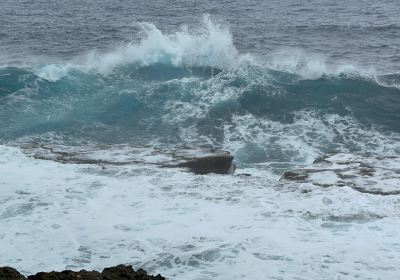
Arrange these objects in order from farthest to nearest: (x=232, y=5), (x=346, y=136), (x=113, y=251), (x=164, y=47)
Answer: (x=232, y=5), (x=164, y=47), (x=346, y=136), (x=113, y=251)

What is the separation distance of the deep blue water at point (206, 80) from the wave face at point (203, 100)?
34 millimetres

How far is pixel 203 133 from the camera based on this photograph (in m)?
15.7

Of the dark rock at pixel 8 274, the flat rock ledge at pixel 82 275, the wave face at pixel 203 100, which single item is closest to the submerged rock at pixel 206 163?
the wave face at pixel 203 100

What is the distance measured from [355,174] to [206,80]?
990 cm

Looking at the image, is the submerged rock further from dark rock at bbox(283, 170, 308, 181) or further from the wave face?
the wave face

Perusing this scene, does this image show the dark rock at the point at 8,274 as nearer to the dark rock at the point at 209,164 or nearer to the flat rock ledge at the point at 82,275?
the flat rock ledge at the point at 82,275

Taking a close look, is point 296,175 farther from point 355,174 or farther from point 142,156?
point 142,156

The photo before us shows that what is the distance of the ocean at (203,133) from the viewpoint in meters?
7.89

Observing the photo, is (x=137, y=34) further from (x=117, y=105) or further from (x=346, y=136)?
(x=346, y=136)

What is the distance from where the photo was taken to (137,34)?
2536 cm

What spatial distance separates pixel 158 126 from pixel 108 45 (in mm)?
8492

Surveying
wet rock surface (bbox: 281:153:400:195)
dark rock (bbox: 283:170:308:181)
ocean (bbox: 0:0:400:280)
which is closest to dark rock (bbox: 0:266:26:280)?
ocean (bbox: 0:0:400:280)

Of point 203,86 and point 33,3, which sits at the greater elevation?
point 33,3

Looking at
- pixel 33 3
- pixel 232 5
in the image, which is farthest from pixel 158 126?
pixel 33 3
